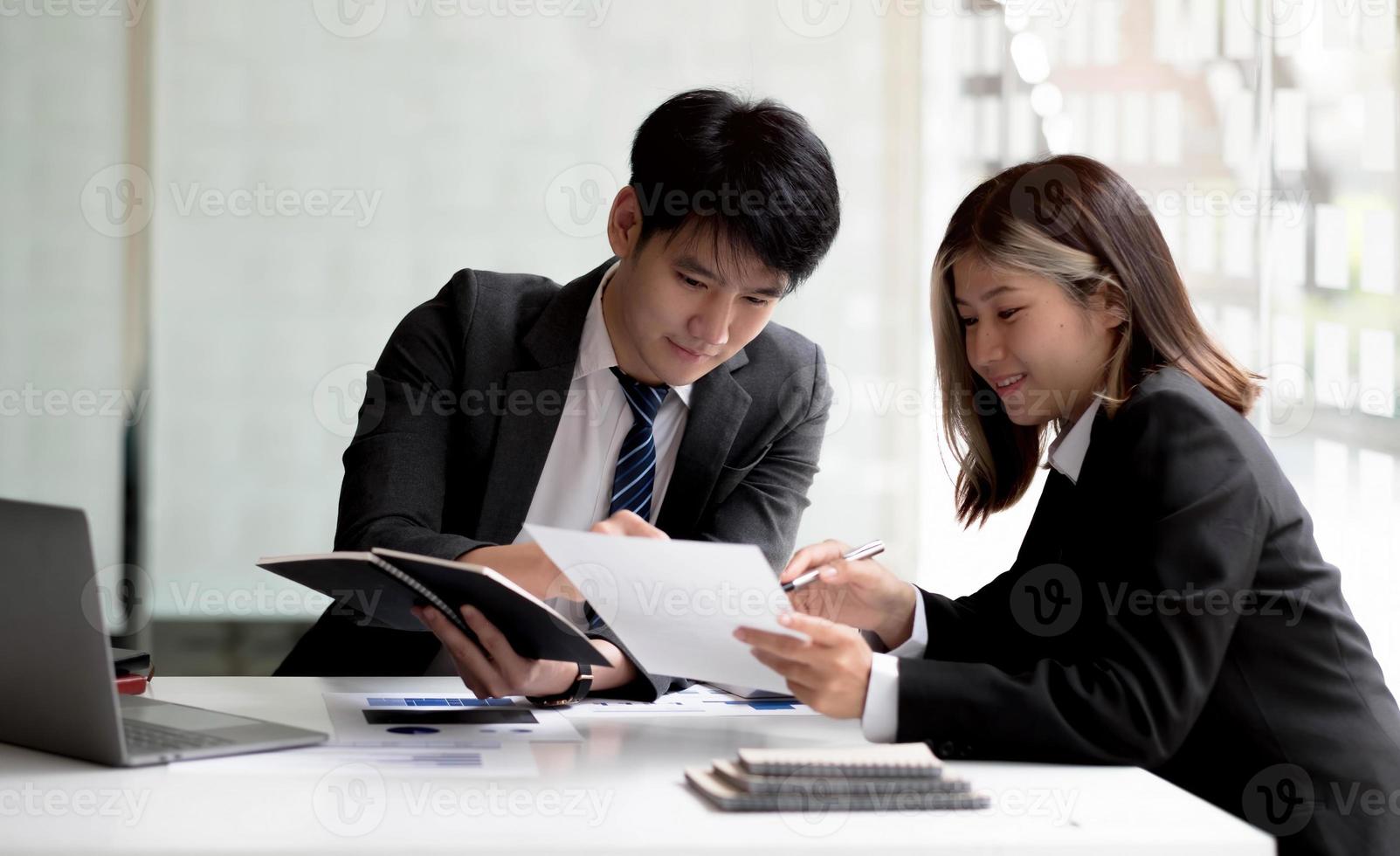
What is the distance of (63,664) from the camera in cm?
111

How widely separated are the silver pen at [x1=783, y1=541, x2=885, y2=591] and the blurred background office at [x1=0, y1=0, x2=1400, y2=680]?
209 cm

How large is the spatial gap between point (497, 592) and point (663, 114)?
84cm

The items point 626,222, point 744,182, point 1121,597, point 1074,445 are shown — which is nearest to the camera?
point 1121,597

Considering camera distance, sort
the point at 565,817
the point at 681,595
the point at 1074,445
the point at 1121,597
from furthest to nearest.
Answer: the point at 1074,445
the point at 1121,597
the point at 681,595
the point at 565,817

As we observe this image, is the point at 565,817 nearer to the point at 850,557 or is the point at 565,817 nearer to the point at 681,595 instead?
the point at 681,595

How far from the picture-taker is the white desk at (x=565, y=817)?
0.95 meters

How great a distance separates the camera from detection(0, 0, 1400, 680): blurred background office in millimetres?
3312

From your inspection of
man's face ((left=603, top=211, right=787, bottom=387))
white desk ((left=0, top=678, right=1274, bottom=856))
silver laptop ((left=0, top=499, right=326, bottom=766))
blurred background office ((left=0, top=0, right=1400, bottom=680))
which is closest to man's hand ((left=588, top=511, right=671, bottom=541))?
white desk ((left=0, top=678, right=1274, bottom=856))

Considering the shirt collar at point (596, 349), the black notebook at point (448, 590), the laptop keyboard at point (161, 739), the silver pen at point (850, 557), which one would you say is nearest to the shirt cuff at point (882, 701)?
the silver pen at point (850, 557)

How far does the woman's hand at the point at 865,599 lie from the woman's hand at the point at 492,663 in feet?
1.00

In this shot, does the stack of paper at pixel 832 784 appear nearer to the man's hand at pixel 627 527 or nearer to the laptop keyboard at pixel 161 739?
the man's hand at pixel 627 527

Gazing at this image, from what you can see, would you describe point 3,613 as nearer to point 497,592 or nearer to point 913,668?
point 497,592

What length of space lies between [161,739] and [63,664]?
13 cm

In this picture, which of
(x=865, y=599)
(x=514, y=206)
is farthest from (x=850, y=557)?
(x=514, y=206)
